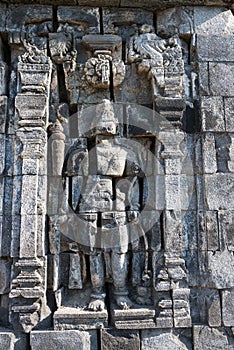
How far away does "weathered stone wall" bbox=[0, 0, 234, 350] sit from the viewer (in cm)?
527

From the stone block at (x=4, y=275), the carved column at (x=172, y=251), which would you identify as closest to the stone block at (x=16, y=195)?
the stone block at (x=4, y=275)

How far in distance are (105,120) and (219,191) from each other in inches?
72.4

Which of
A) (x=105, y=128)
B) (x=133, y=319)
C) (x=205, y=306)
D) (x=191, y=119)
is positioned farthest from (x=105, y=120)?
(x=205, y=306)

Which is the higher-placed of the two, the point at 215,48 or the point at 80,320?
the point at 215,48

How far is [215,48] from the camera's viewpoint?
6.07 meters

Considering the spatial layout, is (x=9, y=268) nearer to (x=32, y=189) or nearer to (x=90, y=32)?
(x=32, y=189)

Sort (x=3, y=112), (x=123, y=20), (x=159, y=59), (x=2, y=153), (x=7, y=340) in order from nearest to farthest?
(x=7, y=340) < (x=2, y=153) < (x=3, y=112) < (x=159, y=59) < (x=123, y=20)

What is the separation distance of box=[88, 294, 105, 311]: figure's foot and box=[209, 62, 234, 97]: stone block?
3.23 metres

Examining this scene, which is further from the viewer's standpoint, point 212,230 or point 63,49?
point 63,49

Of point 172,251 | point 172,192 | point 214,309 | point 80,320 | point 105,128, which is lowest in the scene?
point 80,320

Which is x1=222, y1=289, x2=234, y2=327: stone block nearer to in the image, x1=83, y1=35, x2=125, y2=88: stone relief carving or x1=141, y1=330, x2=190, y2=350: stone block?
x1=141, y1=330, x2=190, y2=350: stone block

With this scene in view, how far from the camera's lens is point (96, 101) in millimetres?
5988

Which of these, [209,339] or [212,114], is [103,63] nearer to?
[212,114]

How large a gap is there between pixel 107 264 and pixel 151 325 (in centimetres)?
95
